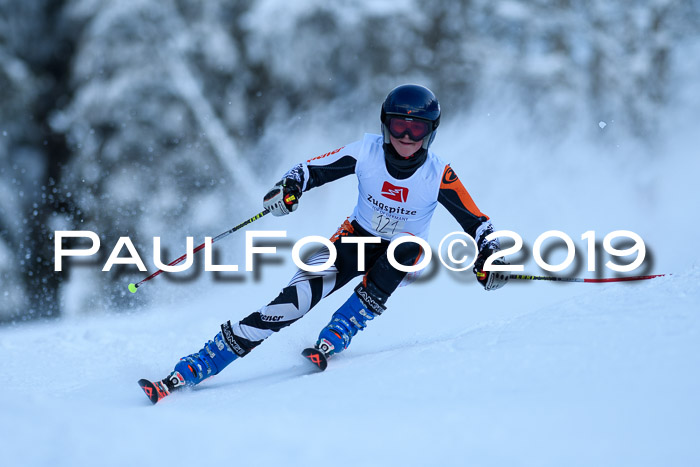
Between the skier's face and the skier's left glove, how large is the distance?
2.20ft

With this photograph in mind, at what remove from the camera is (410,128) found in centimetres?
326

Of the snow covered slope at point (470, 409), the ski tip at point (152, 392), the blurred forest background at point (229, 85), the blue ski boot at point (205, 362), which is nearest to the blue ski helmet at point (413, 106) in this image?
the snow covered slope at point (470, 409)

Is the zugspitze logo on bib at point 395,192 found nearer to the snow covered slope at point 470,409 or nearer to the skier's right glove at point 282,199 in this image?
the skier's right glove at point 282,199

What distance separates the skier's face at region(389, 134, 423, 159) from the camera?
3.28m

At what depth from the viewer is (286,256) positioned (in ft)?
25.7

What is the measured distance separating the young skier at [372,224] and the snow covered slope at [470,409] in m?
0.39

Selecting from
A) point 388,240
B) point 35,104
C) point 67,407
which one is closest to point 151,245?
point 35,104

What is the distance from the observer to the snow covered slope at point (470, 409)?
1.65 metres

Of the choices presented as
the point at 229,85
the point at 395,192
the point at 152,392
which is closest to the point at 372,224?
the point at 395,192

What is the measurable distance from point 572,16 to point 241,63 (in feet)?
20.1

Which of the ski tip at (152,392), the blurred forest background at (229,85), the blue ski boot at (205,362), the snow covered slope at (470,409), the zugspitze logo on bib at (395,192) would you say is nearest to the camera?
the snow covered slope at (470,409)

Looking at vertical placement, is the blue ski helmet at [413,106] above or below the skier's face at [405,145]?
above

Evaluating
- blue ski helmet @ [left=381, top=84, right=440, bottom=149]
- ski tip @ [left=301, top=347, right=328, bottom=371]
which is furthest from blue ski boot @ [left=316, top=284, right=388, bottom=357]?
blue ski helmet @ [left=381, top=84, right=440, bottom=149]

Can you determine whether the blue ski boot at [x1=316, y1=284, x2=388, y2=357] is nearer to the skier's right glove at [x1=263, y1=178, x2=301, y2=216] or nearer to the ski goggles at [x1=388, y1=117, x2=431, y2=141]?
the skier's right glove at [x1=263, y1=178, x2=301, y2=216]
